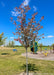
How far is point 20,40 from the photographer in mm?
5051

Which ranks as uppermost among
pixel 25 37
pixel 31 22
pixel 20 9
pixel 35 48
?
pixel 20 9

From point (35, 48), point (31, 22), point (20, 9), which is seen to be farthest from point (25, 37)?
point (35, 48)

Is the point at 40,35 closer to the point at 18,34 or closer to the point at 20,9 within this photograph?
the point at 18,34

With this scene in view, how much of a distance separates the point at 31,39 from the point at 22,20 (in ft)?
4.66

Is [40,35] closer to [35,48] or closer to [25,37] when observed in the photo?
[25,37]

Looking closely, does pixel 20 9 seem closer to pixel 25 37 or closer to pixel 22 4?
pixel 22 4

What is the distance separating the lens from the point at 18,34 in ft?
16.8

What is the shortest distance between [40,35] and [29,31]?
0.77 metres

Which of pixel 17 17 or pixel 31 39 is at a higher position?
pixel 17 17

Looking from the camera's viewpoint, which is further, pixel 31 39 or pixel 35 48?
pixel 35 48

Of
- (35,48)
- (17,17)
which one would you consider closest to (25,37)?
(17,17)

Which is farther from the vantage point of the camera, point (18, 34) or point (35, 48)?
point (35, 48)

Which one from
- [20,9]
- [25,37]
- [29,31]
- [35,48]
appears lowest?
[35,48]

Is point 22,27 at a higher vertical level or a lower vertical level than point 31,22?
lower
